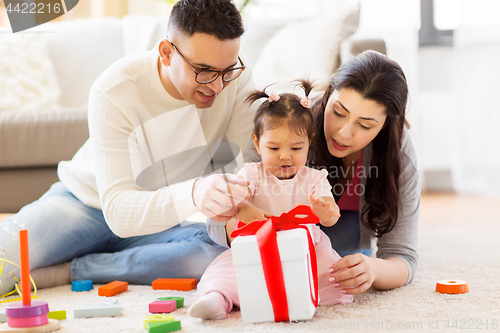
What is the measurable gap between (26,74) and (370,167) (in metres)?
1.51

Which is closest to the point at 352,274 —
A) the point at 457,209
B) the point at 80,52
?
the point at 457,209

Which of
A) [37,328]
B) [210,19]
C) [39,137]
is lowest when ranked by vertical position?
Result: [37,328]

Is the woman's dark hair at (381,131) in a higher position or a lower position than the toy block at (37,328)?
higher

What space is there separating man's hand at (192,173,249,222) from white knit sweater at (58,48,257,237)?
0.04m

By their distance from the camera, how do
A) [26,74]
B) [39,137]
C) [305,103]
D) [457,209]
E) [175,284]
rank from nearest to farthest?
[305,103] → [175,284] → [39,137] → [26,74] → [457,209]

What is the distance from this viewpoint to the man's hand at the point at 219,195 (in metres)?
0.82

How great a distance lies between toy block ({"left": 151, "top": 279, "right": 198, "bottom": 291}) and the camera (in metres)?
1.05

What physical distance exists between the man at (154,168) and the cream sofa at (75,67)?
0.46 m

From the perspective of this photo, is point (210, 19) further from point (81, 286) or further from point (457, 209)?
point (457, 209)

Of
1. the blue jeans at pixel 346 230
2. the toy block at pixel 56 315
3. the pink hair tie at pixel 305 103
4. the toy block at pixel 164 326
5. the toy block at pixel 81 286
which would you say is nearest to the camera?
the toy block at pixel 164 326

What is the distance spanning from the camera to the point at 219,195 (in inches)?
32.2

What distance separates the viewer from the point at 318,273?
0.93 m

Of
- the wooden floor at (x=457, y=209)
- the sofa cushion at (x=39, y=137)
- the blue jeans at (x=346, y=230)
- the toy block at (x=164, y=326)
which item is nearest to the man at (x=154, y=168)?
the toy block at (x=164, y=326)

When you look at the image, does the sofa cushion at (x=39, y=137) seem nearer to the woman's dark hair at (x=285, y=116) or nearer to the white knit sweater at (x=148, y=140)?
the white knit sweater at (x=148, y=140)
